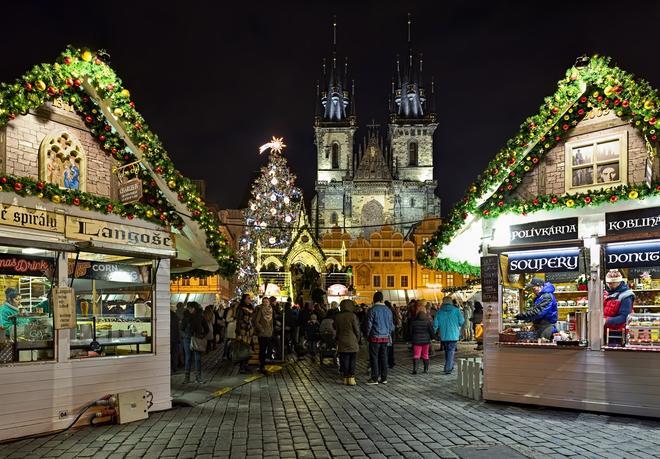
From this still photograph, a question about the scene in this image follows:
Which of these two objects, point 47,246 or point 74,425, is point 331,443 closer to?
point 74,425

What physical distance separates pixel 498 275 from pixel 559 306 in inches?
61.4

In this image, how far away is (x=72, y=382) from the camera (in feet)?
30.1

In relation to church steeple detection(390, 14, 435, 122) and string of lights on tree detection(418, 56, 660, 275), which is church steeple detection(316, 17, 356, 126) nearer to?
church steeple detection(390, 14, 435, 122)

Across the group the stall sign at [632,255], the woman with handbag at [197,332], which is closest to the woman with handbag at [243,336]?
the woman with handbag at [197,332]

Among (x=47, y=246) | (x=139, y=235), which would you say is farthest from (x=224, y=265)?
(x=47, y=246)

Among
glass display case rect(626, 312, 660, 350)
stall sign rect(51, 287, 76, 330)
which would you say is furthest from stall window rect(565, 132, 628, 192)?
stall sign rect(51, 287, 76, 330)

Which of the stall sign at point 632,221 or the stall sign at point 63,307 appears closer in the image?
the stall sign at point 63,307

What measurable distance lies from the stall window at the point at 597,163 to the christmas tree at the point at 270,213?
28.8 metres

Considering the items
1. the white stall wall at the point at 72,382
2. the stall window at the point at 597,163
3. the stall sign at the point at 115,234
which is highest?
the stall window at the point at 597,163

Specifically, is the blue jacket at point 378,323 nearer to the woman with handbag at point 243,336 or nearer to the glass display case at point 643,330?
the woman with handbag at point 243,336

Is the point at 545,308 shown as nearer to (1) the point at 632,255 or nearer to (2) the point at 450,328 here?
(1) the point at 632,255

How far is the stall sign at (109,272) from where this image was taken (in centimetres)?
946

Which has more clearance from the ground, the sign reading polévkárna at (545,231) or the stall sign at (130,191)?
the stall sign at (130,191)

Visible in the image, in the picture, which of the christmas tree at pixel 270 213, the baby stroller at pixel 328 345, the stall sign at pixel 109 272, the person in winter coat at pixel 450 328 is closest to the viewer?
the stall sign at pixel 109 272
